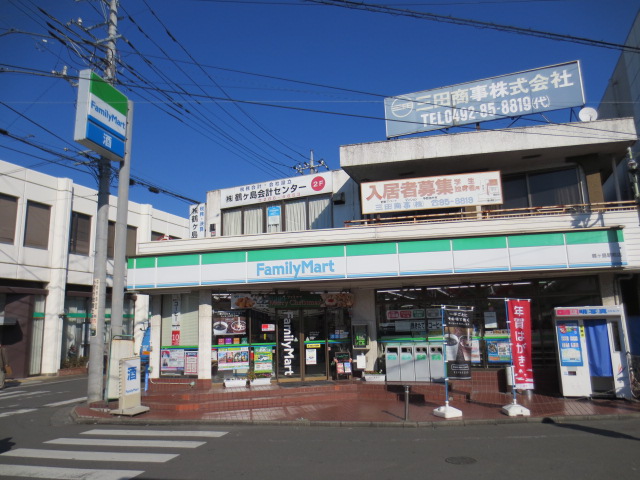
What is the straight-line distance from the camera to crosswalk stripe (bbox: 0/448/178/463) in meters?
8.11

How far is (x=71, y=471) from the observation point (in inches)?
293

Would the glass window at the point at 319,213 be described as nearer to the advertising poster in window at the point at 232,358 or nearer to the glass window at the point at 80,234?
the advertising poster in window at the point at 232,358

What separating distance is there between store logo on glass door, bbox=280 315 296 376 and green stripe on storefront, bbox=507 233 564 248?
25.3ft

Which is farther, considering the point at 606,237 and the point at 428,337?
the point at 428,337

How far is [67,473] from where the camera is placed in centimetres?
732

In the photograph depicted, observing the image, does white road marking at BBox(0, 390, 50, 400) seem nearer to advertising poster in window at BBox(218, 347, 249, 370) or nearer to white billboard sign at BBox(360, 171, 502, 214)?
advertising poster in window at BBox(218, 347, 249, 370)

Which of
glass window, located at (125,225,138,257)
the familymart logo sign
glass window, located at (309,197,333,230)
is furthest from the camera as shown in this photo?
glass window, located at (125,225,138,257)

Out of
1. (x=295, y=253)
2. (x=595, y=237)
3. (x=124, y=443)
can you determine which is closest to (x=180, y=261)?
(x=295, y=253)

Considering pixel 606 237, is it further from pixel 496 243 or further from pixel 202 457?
pixel 202 457

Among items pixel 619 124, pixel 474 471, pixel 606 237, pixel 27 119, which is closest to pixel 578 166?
pixel 619 124

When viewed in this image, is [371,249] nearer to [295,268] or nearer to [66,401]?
[295,268]

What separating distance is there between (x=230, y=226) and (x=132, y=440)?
12950 mm

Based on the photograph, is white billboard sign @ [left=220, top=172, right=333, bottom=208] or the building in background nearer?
white billboard sign @ [left=220, top=172, right=333, bottom=208]

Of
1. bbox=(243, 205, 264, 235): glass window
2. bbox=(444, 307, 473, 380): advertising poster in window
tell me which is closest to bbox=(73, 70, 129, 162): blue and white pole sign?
bbox=(243, 205, 264, 235): glass window
